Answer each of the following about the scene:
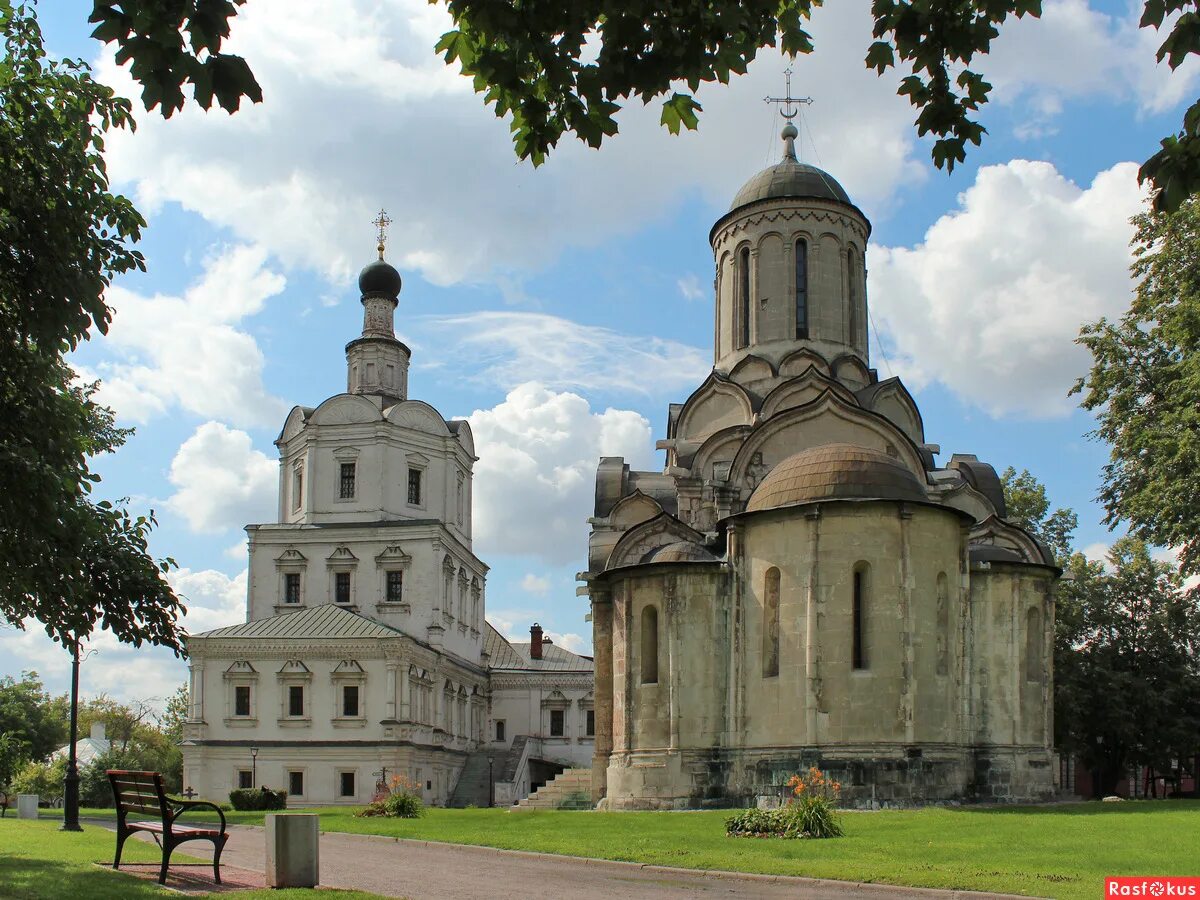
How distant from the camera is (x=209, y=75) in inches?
232

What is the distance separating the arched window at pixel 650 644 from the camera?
28.4 meters

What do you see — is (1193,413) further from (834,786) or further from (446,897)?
(446,897)

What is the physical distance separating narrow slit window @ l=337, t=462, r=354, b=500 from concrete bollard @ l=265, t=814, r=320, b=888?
4447cm

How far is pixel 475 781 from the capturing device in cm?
5453

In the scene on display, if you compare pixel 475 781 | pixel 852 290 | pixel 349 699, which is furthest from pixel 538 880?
pixel 475 781

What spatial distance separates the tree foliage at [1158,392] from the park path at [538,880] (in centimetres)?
1598

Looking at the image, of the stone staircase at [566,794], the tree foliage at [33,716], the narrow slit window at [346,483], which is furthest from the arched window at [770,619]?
the tree foliage at [33,716]

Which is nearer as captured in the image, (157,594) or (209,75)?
(209,75)

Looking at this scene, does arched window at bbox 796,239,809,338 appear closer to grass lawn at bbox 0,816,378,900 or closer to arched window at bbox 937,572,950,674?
arched window at bbox 937,572,950,674

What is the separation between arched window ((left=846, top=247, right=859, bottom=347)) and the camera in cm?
3603

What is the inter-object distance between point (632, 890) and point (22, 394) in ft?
28.0

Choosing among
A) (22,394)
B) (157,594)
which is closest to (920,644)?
(157,594)

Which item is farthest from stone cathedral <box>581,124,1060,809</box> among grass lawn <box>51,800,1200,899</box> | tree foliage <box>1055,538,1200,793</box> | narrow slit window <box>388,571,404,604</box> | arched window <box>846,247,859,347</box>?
narrow slit window <box>388,571,404,604</box>

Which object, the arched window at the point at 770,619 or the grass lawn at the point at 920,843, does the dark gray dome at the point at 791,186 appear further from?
the grass lawn at the point at 920,843
